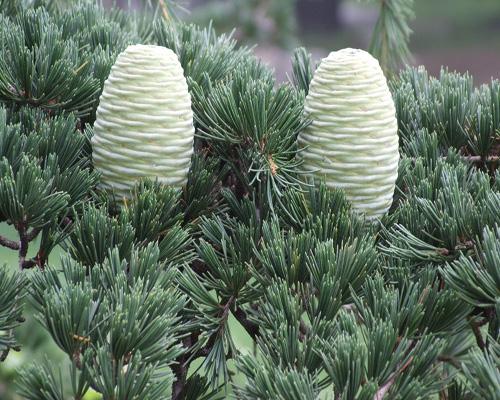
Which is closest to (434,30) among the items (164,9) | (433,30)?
(433,30)

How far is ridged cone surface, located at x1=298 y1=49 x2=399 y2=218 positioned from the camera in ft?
2.02

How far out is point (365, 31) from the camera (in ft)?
24.6

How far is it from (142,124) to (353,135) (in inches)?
6.5

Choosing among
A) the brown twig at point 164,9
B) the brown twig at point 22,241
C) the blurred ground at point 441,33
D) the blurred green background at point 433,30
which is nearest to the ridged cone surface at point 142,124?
the brown twig at point 22,241

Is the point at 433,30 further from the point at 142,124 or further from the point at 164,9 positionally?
the point at 142,124

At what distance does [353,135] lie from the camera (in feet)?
2.02

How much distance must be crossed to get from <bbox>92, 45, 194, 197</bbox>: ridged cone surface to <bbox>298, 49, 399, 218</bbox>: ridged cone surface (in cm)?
10

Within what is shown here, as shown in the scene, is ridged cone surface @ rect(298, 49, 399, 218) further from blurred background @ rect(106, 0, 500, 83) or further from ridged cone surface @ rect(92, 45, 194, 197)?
blurred background @ rect(106, 0, 500, 83)

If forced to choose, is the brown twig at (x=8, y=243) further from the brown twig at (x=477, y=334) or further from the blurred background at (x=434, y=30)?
the blurred background at (x=434, y=30)

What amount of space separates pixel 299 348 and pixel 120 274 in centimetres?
12

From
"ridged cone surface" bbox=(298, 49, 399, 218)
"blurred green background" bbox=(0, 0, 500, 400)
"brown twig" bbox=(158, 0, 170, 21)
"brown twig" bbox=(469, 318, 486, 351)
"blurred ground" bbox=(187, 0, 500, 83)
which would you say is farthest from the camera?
"blurred ground" bbox=(187, 0, 500, 83)

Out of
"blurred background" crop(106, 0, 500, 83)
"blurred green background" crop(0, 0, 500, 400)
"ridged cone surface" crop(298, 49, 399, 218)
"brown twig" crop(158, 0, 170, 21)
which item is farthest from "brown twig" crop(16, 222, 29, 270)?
"blurred background" crop(106, 0, 500, 83)

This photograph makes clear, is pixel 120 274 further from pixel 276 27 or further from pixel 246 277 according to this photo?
pixel 276 27

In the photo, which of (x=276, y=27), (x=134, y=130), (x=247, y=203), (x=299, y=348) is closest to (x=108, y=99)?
(x=134, y=130)
